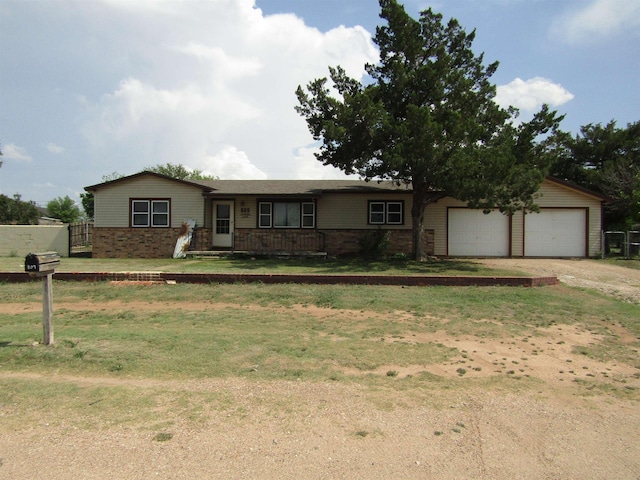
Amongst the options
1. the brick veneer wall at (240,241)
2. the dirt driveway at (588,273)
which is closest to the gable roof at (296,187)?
the brick veneer wall at (240,241)

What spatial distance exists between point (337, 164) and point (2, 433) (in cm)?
1502

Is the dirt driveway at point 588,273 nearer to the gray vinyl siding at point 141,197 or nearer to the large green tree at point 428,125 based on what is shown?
the large green tree at point 428,125

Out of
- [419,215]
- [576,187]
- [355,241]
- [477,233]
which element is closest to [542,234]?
[576,187]

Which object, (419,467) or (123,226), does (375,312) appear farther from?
(123,226)

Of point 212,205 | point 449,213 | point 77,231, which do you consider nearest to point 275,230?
point 212,205

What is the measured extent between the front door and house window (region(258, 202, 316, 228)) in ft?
4.61

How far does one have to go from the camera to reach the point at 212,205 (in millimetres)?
20984

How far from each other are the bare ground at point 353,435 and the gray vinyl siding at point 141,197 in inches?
613

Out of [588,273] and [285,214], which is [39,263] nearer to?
[285,214]

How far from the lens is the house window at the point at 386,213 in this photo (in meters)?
20.9

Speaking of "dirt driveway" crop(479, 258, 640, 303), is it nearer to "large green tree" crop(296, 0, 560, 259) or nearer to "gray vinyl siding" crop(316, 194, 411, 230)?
"large green tree" crop(296, 0, 560, 259)

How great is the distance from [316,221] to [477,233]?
24.4 feet

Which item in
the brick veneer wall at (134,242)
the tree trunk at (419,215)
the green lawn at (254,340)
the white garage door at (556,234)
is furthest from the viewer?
the white garage door at (556,234)

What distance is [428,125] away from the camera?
1391cm
